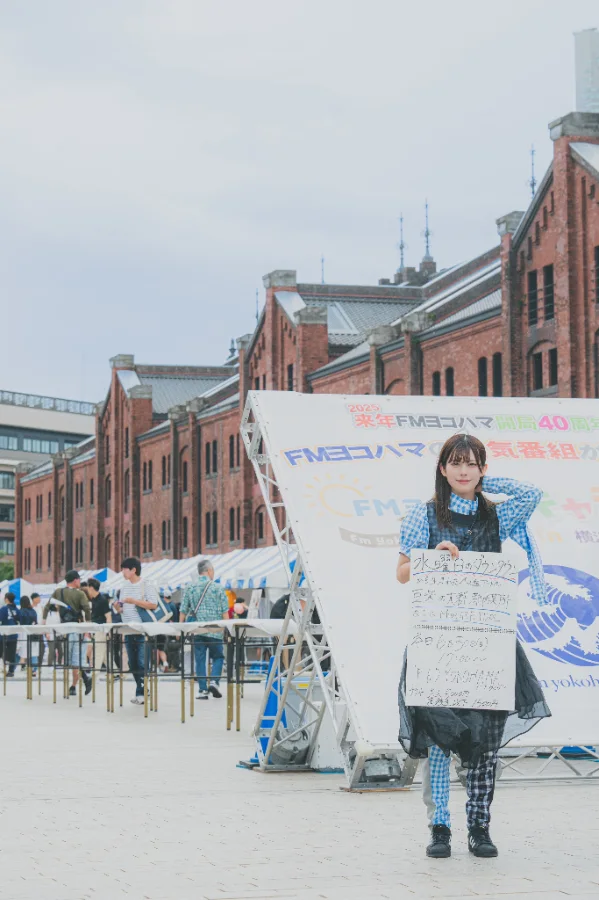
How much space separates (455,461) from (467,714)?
1162mm

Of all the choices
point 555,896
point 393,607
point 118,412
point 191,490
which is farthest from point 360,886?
point 118,412

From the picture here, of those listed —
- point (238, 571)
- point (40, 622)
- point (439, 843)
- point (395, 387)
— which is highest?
point (395, 387)

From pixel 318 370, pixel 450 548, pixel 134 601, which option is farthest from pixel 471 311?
pixel 450 548

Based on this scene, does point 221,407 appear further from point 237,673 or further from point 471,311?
point 237,673

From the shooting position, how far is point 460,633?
6605 mm

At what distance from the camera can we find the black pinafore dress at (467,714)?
6.58 meters

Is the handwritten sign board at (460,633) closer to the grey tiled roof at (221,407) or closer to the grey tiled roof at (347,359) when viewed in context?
the grey tiled roof at (347,359)

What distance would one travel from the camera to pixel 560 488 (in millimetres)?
10359

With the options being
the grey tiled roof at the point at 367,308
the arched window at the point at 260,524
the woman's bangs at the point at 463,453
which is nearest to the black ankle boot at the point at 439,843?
the woman's bangs at the point at 463,453

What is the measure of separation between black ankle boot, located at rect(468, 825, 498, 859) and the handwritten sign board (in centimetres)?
59

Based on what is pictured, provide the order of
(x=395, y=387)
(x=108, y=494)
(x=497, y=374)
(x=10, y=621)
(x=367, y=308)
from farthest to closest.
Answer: (x=108, y=494), (x=367, y=308), (x=395, y=387), (x=497, y=374), (x=10, y=621)

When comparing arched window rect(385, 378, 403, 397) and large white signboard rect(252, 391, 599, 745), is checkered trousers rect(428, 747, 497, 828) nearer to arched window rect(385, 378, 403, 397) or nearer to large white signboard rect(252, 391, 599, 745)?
large white signboard rect(252, 391, 599, 745)

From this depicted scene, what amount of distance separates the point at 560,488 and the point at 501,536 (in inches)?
145

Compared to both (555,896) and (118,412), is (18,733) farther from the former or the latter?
(118,412)
